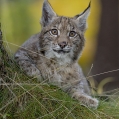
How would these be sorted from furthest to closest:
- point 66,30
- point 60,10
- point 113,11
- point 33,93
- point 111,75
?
point 60,10 → point 113,11 → point 111,75 → point 66,30 → point 33,93

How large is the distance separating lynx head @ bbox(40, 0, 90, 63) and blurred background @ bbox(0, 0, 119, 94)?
71 centimetres

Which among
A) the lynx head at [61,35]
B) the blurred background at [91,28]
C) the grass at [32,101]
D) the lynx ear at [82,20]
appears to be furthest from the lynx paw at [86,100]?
the blurred background at [91,28]

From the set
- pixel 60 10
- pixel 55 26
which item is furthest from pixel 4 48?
pixel 60 10

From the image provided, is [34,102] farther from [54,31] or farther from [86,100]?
[54,31]

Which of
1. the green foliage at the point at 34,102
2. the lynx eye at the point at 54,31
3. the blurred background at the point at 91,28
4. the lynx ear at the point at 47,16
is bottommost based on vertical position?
the blurred background at the point at 91,28

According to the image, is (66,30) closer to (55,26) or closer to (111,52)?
(55,26)

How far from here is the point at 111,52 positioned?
1852 cm

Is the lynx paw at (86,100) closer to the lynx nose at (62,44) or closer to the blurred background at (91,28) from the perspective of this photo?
the lynx nose at (62,44)

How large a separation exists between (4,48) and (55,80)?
0.97m

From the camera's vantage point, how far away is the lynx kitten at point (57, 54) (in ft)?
23.7

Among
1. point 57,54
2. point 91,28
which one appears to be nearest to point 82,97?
point 57,54

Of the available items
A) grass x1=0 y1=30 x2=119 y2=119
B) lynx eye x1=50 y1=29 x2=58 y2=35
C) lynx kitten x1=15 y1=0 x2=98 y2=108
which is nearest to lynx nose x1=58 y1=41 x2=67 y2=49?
lynx kitten x1=15 y1=0 x2=98 y2=108

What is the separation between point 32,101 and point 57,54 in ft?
3.62

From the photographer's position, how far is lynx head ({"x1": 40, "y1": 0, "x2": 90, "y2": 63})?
289 inches
